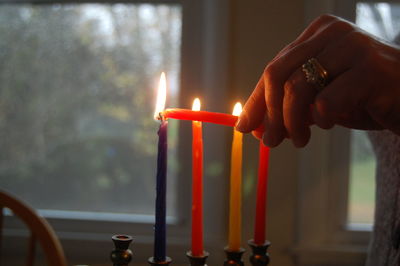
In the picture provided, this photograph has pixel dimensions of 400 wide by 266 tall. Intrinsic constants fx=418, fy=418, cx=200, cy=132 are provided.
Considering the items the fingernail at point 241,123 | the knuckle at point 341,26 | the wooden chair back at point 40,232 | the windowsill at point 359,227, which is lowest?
the windowsill at point 359,227

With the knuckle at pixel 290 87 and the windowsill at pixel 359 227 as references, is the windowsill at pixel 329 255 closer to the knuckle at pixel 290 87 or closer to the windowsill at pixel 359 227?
the windowsill at pixel 359 227

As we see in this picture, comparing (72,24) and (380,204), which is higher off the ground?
(72,24)

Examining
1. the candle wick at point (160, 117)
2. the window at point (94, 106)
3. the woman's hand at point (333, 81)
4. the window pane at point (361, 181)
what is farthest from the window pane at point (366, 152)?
the candle wick at point (160, 117)

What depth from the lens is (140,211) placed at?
1.53 metres

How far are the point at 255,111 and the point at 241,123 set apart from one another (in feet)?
0.09

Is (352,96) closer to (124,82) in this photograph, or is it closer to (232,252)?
(232,252)

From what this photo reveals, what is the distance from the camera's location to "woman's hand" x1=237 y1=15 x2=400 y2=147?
43 cm

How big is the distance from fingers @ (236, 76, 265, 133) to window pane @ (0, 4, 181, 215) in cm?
96

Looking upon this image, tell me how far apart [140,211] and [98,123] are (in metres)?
0.36

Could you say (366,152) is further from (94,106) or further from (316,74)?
(316,74)

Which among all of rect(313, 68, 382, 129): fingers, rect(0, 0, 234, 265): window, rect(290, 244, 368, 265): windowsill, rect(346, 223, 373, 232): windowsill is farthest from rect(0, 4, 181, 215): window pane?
rect(313, 68, 382, 129): fingers

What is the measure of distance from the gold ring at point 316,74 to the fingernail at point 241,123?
101mm

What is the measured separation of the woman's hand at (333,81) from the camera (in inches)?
17.0

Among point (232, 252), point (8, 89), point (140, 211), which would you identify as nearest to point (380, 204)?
point (232, 252)
